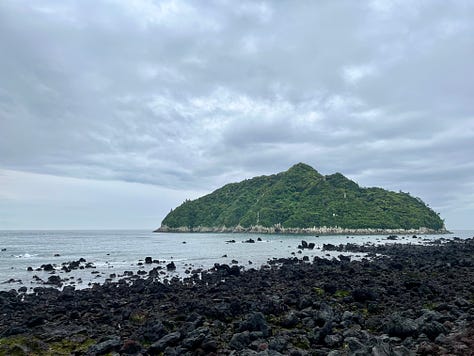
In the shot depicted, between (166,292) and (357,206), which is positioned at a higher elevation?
(357,206)

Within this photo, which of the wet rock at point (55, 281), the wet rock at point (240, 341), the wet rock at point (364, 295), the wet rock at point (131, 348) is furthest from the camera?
the wet rock at point (55, 281)

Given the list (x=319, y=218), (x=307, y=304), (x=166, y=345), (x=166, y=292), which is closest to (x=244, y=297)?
(x=307, y=304)

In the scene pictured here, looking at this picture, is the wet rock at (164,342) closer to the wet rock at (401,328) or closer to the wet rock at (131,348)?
the wet rock at (131,348)

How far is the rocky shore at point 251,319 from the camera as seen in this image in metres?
15.0

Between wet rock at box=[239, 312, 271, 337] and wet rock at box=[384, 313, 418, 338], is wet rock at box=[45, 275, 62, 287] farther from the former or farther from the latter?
wet rock at box=[384, 313, 418, 338]

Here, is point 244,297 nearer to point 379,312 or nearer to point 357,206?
point 379,312

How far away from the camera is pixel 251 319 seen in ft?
58.7

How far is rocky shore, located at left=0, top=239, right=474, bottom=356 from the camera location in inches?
592

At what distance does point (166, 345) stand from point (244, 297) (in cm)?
1101

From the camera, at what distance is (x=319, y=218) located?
19175 centimetres

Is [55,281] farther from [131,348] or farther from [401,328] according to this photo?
[401,328]

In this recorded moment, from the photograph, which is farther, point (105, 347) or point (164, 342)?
point (164, 342)

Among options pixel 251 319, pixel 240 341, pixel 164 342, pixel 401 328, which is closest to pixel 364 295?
pixel 401 328

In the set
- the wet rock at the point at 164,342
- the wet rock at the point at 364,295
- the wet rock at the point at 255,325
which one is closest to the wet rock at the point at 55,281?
the wet rock at the point at 164,342
